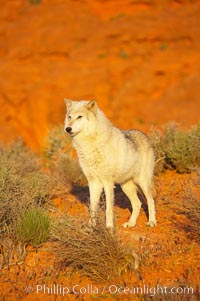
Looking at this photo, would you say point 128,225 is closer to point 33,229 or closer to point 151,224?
point 151,224

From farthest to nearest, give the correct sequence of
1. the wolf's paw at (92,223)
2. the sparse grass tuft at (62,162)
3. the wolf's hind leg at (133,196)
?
the sparse grass tuft at (62,162) < the wolf's hind leg at (133,196) < the wolf's paw at (92,223)

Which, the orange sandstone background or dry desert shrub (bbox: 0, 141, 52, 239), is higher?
the orange sandstone background

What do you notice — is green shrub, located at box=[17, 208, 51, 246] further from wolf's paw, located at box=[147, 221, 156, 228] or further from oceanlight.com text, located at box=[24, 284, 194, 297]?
wolf's paw, located at box=[147, 221, 156, 228]

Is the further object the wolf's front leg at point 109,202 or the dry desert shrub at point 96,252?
the wolf's front leg at point 109,202

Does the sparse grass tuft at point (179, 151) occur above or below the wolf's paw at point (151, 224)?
above

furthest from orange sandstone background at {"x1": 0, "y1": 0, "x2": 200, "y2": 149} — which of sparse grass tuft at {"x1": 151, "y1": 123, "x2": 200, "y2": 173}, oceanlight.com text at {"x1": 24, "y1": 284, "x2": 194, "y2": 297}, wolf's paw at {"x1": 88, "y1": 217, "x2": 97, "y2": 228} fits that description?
oceanlight.com text at {"x1": 24, "y1": 284, "x2": 194, "y2": 297}

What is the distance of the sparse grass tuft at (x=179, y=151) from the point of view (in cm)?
1005

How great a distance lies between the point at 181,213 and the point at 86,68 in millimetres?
20764

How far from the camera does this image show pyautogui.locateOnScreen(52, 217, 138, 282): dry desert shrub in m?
5.12

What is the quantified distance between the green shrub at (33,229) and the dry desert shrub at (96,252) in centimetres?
88

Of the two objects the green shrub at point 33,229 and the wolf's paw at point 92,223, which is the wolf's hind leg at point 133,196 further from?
the wolf's paw at point 92,223

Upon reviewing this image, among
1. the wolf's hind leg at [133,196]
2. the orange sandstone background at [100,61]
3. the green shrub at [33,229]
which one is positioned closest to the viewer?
the green shrub at [33,229]

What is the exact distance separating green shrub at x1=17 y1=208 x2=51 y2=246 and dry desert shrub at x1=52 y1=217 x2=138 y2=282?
2.90 ft

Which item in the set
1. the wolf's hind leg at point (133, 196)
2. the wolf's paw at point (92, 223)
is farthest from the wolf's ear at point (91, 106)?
the wolf's paw at point (92, 223)
